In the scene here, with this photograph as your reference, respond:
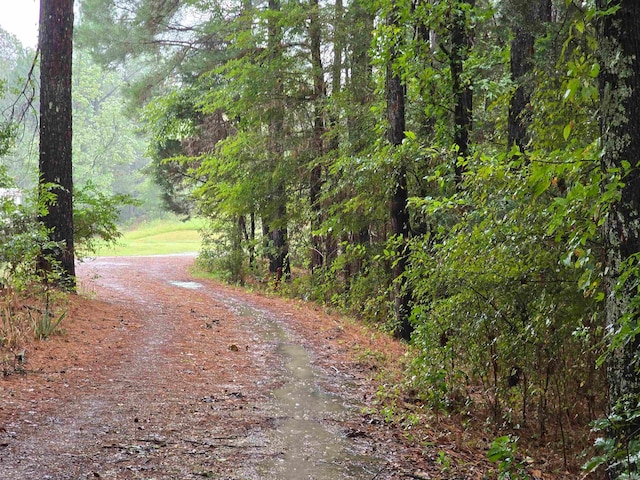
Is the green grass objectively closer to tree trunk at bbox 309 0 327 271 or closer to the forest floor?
tree trunk at bbox 309 0 327 271

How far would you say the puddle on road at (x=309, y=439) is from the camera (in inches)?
166

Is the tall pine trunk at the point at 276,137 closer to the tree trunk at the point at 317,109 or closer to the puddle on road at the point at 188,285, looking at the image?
the tree trunk at the point at 317,109

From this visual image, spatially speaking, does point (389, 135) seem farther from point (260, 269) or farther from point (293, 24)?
point (260, 269)

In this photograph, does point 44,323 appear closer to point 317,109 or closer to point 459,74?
point 459,74

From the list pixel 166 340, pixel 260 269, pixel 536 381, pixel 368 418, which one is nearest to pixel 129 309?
pixel 166 340

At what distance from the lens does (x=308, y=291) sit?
50.6ft

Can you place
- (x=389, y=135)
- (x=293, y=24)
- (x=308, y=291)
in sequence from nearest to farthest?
(x=389, y=135), (x=293, y=24), (x=308, y=291)

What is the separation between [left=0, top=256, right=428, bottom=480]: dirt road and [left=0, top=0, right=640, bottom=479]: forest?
3.10 feet

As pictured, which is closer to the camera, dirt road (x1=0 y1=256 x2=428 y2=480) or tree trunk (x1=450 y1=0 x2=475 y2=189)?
dirt road (x1=0 y1=256 x2=428 y2=480)

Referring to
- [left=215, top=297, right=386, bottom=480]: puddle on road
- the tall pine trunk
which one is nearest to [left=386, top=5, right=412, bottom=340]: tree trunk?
[left=215, top=297, right=386, bottom=480]: puddle on road

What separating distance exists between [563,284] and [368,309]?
7.18m

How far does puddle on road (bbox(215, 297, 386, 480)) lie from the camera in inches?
166

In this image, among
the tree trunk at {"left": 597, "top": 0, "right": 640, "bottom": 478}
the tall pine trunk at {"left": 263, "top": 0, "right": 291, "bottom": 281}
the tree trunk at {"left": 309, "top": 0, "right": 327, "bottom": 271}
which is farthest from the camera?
the tall pine trunk at {"left": 263, "top": 0, "right": 291, "bottom": 281}

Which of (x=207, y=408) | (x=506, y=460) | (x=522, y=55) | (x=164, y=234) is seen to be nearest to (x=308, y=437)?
(x=207, y=408)
